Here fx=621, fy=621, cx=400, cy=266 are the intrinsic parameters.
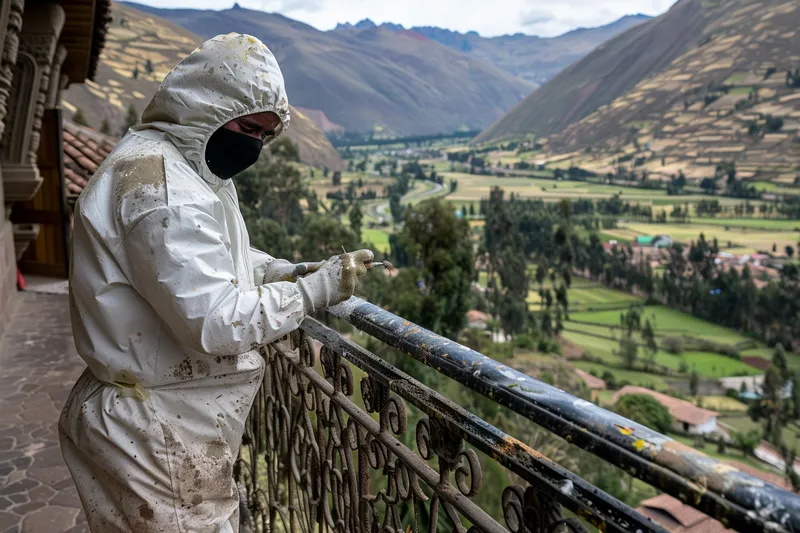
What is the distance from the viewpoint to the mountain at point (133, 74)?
46562 millimetres

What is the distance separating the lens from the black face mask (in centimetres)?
144

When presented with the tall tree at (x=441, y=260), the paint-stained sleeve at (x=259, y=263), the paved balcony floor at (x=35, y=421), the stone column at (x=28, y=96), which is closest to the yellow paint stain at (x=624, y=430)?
the paint-stained sleeve at (x=259, y=263)

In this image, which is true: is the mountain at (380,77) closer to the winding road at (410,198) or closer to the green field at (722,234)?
the winding road at (410,198)

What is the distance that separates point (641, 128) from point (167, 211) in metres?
98.3

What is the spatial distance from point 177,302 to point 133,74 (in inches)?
2393

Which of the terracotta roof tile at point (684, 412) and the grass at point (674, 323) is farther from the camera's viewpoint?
the grass at point (674, 323)

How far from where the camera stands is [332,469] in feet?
5.73

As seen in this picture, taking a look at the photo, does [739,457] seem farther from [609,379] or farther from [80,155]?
[80,155]

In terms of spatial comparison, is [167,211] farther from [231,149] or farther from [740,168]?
[740,168]

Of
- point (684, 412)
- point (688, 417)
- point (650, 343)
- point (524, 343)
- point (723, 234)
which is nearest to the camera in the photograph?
point (688, 417)

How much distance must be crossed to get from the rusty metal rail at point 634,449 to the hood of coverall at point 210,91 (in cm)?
69

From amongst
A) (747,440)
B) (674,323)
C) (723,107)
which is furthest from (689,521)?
(723,107)

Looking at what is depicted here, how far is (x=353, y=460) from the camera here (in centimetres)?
188

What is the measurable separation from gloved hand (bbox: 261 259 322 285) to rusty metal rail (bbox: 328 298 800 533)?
591mm
